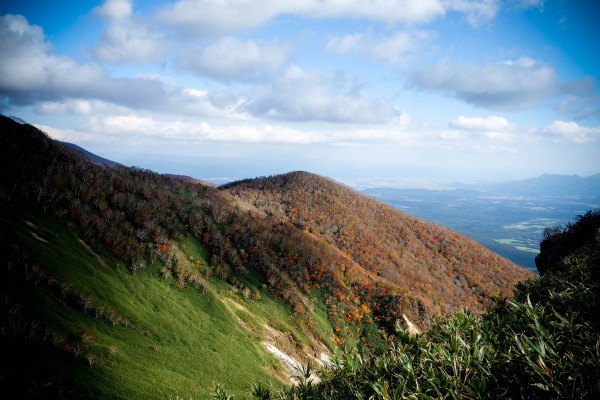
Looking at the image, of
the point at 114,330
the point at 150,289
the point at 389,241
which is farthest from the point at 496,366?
the point at 389,241

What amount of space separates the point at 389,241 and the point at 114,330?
66.1 meters

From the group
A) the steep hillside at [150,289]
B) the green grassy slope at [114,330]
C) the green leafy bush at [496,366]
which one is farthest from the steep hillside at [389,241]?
the green leafy bush at [496,366]

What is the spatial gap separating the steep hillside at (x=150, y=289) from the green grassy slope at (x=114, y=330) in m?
0.08

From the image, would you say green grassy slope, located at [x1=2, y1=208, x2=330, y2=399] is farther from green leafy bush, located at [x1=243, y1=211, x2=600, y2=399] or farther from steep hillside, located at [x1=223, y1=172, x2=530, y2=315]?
steep hillside, located at [x1=223, y1=172, x2=530, y2=315]

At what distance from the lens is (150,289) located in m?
22.3

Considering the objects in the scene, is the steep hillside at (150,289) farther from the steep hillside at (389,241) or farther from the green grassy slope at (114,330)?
the steep hillside at (389,241)

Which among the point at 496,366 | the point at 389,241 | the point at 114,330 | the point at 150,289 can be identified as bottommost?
the point at 389,241

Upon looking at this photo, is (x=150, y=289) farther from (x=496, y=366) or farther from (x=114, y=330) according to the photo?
(x=496, y=366)

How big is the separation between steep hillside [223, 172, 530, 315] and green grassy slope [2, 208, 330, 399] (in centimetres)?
3694

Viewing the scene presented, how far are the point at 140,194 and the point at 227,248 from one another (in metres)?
12.8

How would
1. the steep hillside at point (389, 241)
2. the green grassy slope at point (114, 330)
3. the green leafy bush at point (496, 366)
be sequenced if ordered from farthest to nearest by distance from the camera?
the steep hillside at point (389, 241)
the green grassy slope at point (114, 330)
the green leafy bush at point (496, 366)

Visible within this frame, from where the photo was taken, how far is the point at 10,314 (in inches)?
452

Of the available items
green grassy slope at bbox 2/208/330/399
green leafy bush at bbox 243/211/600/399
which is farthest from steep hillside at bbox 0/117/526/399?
green leafy bush at bbox 243/211/600/399

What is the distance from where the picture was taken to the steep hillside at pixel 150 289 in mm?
12867
